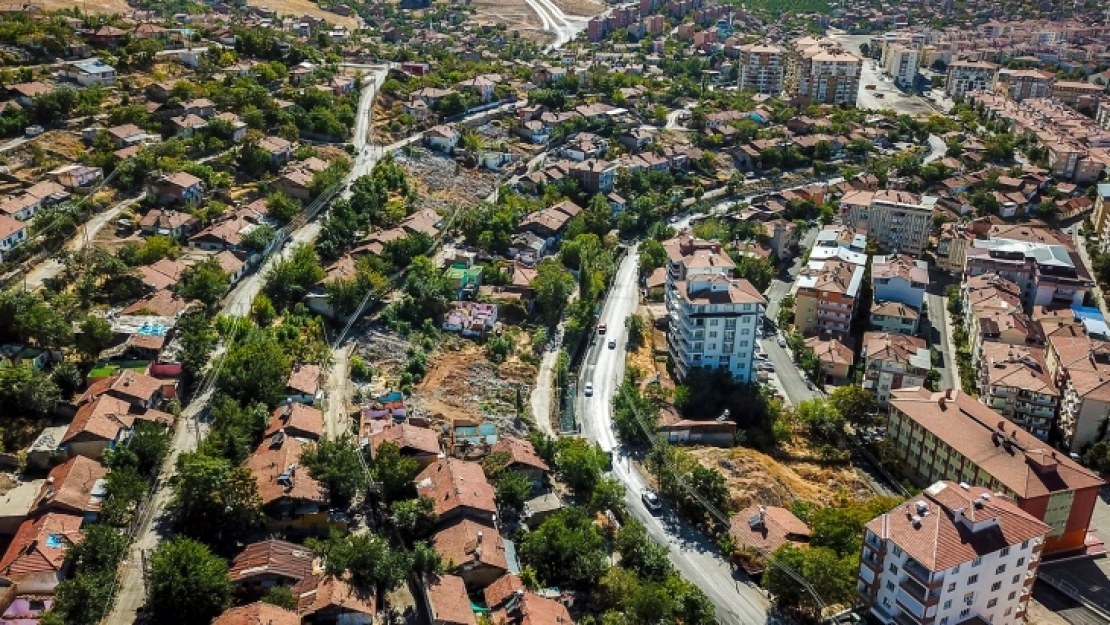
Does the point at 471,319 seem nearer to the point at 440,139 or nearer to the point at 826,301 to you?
the point at 826,301

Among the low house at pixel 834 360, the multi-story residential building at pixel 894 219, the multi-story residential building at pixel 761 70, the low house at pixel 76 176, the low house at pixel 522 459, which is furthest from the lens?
the multi-story residential building at pixel 761 70

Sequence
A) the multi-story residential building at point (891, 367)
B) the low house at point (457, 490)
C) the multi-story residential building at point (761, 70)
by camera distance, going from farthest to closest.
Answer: the multi-story residential building at point (761, 70)
the multi-story residential building at point (891, 367)
the low house at point (457, 490)

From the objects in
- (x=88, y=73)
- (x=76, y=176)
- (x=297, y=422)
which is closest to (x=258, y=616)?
(x=297, y=422)

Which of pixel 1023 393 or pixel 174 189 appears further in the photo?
pixel 174 189

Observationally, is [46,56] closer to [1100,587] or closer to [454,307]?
[454,307]

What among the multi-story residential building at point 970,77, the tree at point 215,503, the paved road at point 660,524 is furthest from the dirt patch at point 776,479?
the multi-story residential building at point 970,77

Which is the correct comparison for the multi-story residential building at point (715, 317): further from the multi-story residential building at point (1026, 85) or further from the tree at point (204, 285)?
the multi-story residential building at point (1026, 85)

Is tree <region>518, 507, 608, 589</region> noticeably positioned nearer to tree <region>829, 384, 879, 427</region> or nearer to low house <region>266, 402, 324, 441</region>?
low house <region>266, 402, 324, 441</region>

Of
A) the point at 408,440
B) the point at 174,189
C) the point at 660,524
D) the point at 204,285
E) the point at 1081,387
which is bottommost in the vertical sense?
the point at 660,524
